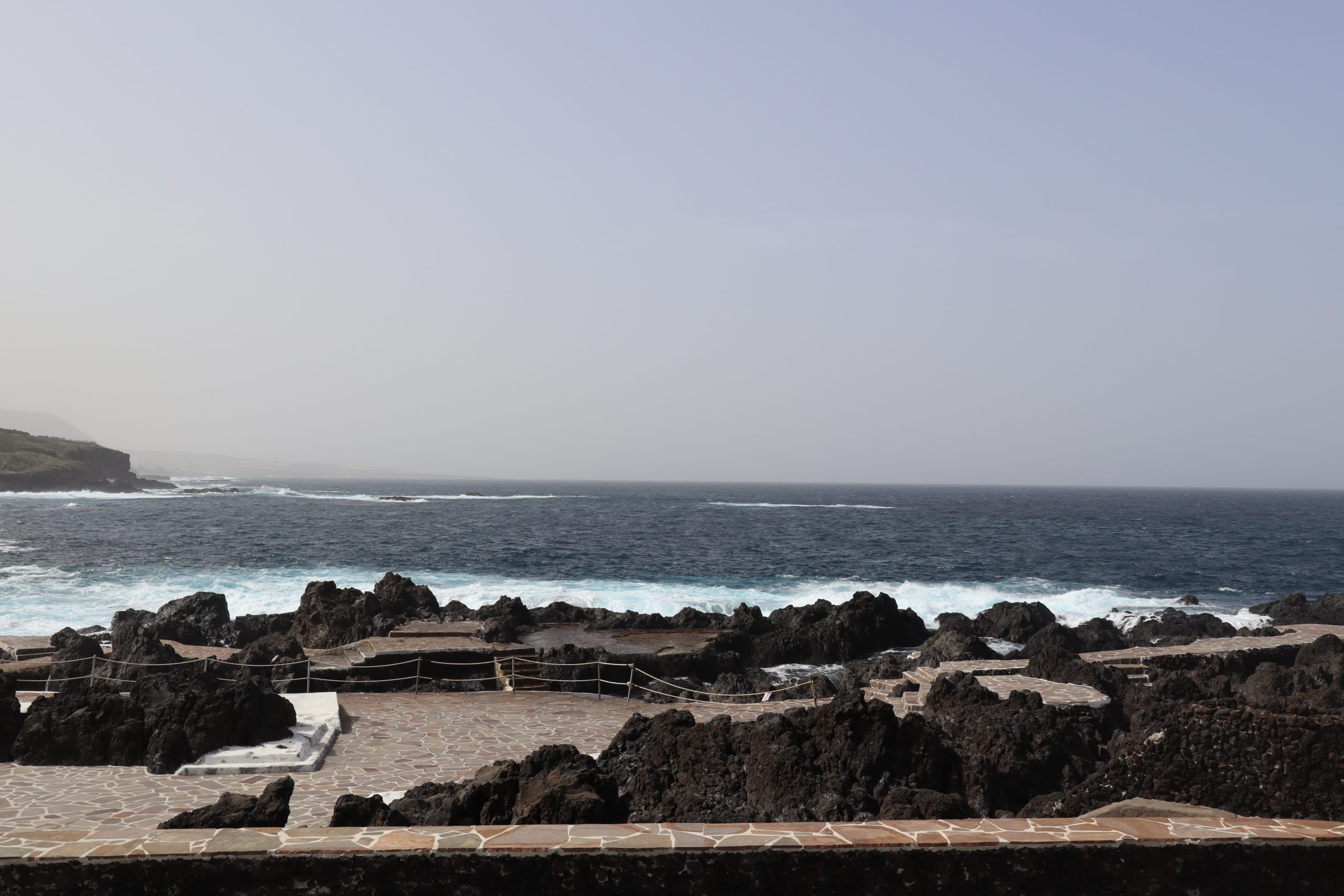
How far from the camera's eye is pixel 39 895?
15.9ft

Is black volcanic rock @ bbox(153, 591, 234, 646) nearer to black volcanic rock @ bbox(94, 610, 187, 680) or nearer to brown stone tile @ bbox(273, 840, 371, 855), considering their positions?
black volcanic rock @ bbox(94, 610, 187, 680)

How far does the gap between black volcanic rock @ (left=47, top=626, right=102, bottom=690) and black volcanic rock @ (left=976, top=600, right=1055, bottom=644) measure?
2414 centimetres

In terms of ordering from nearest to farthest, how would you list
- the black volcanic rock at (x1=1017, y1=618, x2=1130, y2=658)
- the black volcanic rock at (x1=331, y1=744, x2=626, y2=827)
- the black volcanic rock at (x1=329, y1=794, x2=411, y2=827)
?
1. the black volcanic rock at (x1=329, y1=794, x2=411, y2=827)
2. the black volcanic rock at (x1=331, y1=744, x2=626, y2=827)
3. the black volcanic rock at (x1=1017, y1=618, x2=1130, y2=658)

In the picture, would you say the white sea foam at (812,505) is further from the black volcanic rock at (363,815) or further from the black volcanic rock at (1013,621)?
the black volcanic rock at (363,815)

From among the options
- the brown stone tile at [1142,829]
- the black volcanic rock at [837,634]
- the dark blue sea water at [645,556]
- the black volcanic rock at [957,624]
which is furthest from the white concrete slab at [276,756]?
the dark blue sea water at [645,556]

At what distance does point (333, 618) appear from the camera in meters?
24.3

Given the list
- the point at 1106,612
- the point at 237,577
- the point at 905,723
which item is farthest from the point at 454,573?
the point at 905,723

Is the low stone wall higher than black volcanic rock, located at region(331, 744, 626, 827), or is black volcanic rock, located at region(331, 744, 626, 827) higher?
the low stone wall

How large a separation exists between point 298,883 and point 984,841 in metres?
4.18

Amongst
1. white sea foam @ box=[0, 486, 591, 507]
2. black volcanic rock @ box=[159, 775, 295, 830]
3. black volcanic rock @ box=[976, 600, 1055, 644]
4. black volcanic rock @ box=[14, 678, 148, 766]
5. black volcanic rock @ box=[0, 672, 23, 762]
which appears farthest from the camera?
white sea foam @ box=[0, 486, 591, 507]

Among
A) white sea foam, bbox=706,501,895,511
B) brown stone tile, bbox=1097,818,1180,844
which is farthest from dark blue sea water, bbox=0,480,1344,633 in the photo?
brown stone tile, bbox=1097,818,1180,844

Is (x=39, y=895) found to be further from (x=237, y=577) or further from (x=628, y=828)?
(x=237, y=577)

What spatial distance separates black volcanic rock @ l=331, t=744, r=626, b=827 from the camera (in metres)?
6.77

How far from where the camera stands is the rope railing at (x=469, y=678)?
52.9ft
